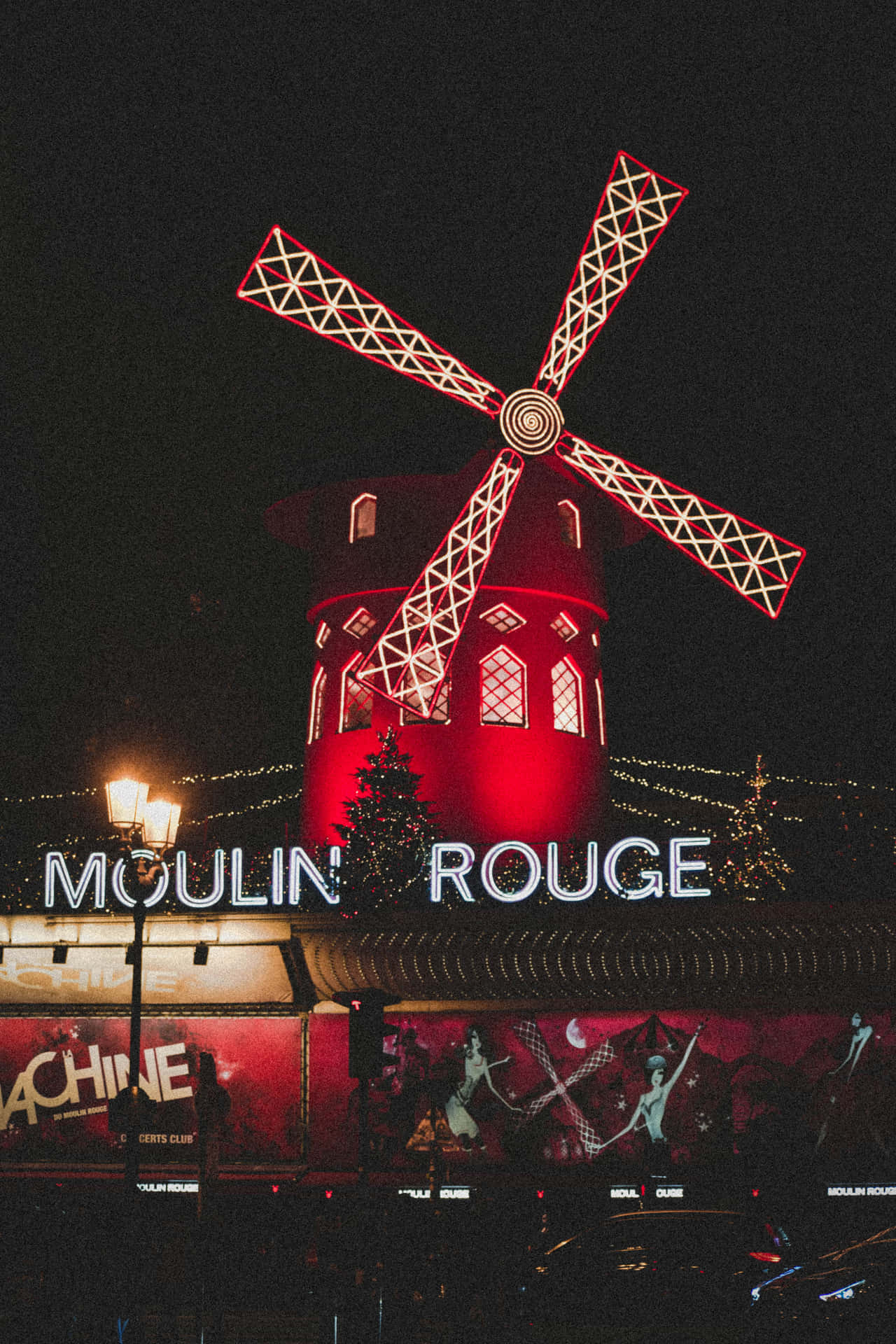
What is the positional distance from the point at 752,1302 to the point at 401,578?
9101 mm

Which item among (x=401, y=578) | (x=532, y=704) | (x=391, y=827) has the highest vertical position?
(x=401, y=578)

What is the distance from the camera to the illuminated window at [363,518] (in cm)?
1574

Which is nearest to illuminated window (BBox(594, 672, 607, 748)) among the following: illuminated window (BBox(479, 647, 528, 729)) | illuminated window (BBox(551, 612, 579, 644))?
illuminated window (BBox(551, 612, 579, 644))

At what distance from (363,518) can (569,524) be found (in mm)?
2257

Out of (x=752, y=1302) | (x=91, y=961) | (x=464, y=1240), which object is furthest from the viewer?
(x=91, y=961)

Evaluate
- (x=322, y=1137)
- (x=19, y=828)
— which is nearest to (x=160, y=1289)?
(x=322, y=1137)

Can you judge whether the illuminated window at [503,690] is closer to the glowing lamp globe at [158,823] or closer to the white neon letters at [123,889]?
the white neon letters at [123,889]

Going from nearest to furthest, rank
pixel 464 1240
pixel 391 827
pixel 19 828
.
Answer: pixel 464 1240, pixel 391 827, pixel 19 828

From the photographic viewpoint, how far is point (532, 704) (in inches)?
597

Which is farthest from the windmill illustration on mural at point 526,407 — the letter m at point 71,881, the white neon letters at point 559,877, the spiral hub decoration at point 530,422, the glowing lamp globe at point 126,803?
the glowing lamp globe at point 126,803

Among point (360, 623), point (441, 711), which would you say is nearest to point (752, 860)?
point (441, 711)

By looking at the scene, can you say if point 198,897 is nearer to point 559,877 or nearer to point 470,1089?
point 470,1089

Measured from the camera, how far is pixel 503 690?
599 inches

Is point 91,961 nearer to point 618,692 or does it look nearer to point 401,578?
point 401,578
